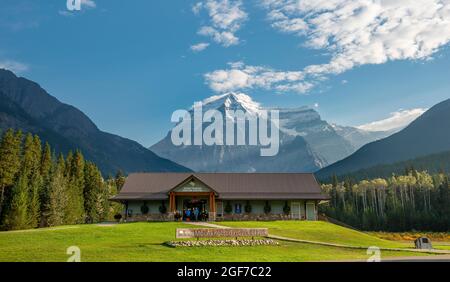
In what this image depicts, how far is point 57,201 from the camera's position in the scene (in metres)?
58.6

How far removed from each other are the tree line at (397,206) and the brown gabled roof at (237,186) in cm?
3232

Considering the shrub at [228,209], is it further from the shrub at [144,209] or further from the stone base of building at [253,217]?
the shrub at [144,209]

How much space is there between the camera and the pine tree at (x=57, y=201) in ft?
190

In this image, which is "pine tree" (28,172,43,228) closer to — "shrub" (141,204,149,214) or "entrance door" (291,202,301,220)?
"shrub" (141,204,149,214)

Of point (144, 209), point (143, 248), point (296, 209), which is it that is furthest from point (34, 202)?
point (143, 248)

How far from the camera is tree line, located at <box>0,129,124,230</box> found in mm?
52312

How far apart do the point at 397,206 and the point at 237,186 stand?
143ft

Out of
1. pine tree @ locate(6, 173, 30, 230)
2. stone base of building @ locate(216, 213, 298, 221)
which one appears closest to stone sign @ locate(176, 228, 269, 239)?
stone base of building @ locate(216, 213, 298, 221)

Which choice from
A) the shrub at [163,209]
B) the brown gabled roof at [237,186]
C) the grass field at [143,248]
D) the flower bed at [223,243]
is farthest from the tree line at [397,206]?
the flower bed at [223,243]

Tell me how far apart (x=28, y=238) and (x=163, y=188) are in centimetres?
2455

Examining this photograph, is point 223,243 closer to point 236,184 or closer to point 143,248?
point 143,248

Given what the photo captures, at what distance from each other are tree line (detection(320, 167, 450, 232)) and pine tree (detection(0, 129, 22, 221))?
58720 millimetres
